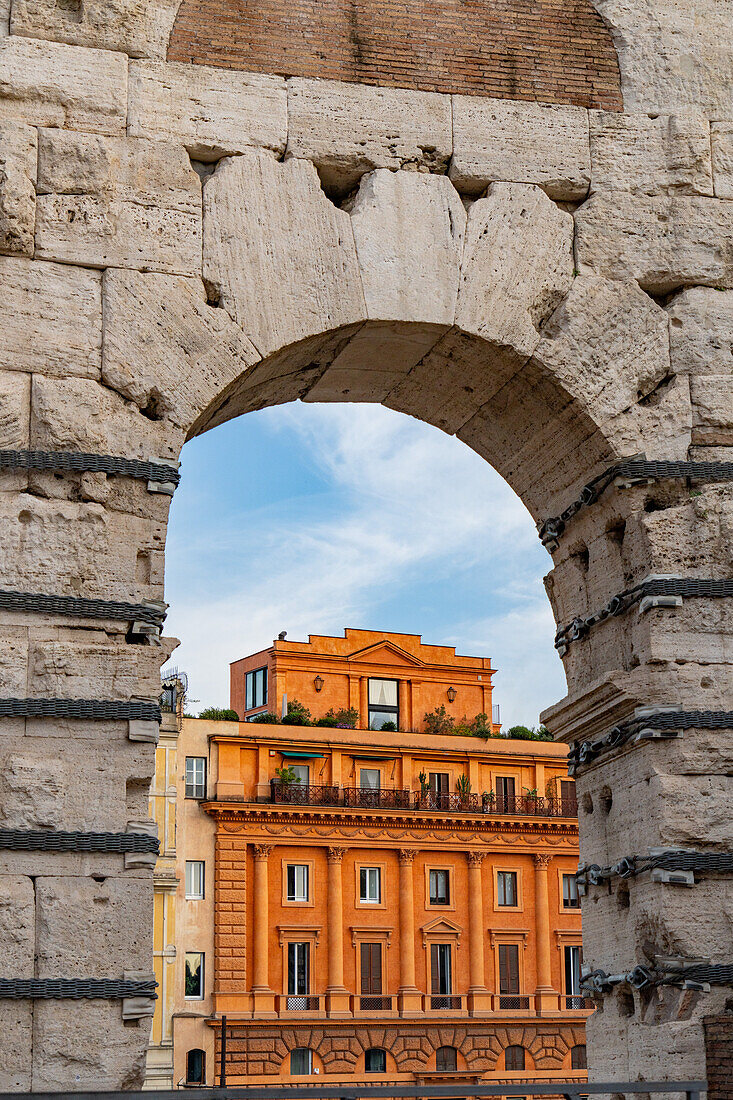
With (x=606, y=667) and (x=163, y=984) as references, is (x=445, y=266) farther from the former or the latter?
(x=163, y=984)

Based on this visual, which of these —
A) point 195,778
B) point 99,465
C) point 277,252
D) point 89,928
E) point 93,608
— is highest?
point 195,778

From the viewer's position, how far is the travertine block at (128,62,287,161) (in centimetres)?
793

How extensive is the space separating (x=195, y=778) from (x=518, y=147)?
28.6 m

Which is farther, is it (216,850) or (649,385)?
(216,850)

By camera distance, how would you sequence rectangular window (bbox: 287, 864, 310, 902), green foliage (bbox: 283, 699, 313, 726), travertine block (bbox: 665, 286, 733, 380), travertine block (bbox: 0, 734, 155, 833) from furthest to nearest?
green foliage (bbox: 283, 699, 313, 726)
rectangular window (bbox: 287, 864, 310, 902)
travertine block (bbox: 665, 286, 733, 380)
travertine block (bbox: 0, 734, 155, 833)

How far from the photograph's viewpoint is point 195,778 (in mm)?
35469

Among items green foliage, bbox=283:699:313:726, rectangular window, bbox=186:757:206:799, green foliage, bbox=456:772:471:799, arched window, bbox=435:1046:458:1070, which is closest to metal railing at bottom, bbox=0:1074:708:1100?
rectangular window, bbox=186:757:206:799

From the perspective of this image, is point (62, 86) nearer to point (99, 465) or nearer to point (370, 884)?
point (99, 465)

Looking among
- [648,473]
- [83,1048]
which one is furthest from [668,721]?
[83,1048]

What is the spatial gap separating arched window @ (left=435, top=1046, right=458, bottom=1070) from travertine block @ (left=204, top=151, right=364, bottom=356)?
103ft

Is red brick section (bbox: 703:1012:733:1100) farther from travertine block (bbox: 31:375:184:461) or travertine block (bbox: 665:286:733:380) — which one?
travertine block (bbox: 31:375:184:461)

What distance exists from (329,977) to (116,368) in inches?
1177

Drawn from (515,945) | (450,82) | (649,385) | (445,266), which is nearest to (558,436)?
(649,385)

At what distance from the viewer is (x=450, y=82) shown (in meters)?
8.44
